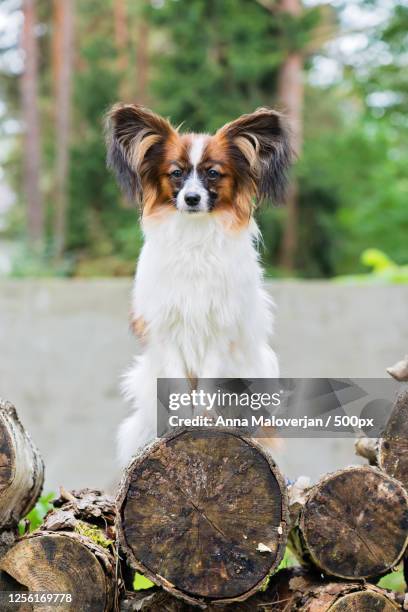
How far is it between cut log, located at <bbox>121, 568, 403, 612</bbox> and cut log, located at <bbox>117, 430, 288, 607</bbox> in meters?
0.23

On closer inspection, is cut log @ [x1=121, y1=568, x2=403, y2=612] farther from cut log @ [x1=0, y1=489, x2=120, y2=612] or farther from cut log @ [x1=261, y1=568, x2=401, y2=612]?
cut log @ [x1=0, y1=489, x2=120, y2=612]

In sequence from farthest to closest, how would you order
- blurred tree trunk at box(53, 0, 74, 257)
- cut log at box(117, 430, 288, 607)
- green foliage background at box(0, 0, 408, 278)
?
blurred tree trunk at box(53, 0, 74, 257)
green foliage background at box(0, 0, 408, 278)
cut log at box(117, 430, 288, 607)

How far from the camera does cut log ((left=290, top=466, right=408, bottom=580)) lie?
103 inches

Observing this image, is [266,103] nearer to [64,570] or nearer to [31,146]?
[31,146]

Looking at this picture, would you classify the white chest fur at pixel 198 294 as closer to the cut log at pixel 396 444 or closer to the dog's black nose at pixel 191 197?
the dog's black nose at pixel 191 197

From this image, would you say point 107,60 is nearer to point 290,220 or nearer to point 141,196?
point 290,220

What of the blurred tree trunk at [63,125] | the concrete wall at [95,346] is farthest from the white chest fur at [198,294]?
the blurred tree trunk at [63,125]

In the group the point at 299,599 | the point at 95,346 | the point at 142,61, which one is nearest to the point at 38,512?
the point at 299,599

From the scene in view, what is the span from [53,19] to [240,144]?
44.3ft

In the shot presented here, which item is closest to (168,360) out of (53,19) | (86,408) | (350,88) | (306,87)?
(86,408)

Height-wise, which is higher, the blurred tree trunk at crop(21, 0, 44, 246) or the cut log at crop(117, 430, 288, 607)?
the blurred tree trunk at crop(21, 0, 44, 246)

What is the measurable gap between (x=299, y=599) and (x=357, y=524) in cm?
37

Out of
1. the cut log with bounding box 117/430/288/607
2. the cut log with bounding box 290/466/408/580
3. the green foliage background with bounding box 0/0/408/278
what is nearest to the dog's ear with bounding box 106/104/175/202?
the cut log with bounding box 117/430/288/607

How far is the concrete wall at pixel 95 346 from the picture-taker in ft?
25.3
